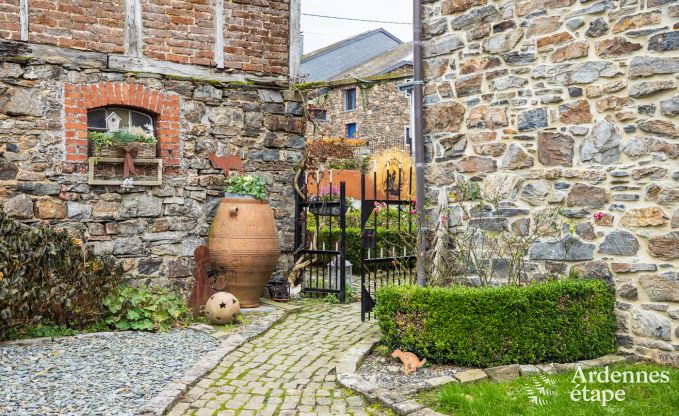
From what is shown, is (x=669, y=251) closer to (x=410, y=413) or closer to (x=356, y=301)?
(x=410, y=413)

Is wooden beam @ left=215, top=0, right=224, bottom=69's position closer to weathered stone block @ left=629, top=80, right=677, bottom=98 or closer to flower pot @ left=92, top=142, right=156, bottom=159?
flower pot @ left=92, top=142, right=156, bottom=159

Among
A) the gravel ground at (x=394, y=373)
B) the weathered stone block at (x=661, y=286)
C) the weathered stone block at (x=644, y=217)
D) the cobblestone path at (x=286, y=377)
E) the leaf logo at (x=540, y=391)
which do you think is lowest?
the cobblestone path at (x=286, y=377)

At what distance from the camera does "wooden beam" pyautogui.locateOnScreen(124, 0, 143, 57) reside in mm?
6328

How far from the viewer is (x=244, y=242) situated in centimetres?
644

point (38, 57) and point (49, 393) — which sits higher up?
point (38, 57)

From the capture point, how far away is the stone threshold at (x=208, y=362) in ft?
11.7

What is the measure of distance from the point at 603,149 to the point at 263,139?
406 centimetres

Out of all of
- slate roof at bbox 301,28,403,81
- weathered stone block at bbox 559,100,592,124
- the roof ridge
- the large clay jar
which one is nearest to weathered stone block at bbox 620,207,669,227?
weathered stone block at bbox 559,100,592,124

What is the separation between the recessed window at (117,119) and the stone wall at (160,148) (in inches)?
5.8

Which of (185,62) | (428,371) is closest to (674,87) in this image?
(428,371)

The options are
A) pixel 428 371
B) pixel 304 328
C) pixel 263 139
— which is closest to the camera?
pixel 428 371

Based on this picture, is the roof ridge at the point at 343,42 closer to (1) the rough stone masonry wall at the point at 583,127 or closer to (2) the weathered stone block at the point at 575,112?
(1) the rough stone masonry wall at the point at 583,127

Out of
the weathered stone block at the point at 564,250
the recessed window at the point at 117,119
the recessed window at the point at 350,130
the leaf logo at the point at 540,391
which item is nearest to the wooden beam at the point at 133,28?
the recessed window at the point at 117,119

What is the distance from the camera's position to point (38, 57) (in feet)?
19.2
